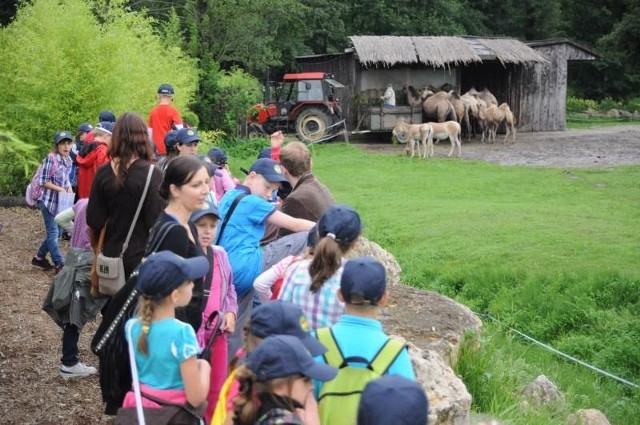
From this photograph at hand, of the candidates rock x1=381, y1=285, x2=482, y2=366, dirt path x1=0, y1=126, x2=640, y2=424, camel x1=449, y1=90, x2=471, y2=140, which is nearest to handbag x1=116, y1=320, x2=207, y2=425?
dirt path x1=0, y1=126, x2=640, y2=424

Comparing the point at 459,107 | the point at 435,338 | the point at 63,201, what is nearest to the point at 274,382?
the point at 435,338

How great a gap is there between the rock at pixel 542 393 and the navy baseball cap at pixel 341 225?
3164mm

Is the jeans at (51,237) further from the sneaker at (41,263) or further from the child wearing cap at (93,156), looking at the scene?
the child wearing cap at (93,156)

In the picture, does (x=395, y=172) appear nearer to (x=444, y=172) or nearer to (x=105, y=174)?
(x=444, y=172)

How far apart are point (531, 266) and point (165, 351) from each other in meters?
8.04

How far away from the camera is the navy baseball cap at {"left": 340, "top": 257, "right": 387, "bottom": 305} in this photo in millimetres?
3355

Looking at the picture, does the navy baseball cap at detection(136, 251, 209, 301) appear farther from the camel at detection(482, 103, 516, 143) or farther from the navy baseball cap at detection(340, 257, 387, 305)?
the camel at detection(482, 103, 516, 143)

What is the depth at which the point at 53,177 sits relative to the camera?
9.23 m

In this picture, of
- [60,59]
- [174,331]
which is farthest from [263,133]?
[174,331]

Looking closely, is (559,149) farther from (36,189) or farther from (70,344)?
(70,344)

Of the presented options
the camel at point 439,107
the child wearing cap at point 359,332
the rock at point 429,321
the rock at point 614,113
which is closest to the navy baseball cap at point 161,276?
the child wearing cap at point 359,332

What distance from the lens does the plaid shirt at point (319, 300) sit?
416 cm

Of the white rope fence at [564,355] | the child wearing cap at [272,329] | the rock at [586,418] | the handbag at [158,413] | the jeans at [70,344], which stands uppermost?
the child wearing cap at [272,329]

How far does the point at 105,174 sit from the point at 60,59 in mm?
8724
